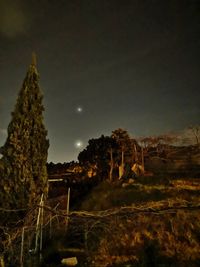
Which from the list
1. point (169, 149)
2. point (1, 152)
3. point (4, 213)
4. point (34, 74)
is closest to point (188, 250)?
point (4, 213)

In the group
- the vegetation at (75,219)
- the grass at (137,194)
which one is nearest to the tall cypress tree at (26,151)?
the vegetation at (75,219)

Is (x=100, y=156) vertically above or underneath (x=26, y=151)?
above

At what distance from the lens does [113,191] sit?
966 inches

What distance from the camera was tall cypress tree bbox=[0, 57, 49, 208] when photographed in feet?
38.8

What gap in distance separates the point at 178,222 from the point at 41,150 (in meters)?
8.93

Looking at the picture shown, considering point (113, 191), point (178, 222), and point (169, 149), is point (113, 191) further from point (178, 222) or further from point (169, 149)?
point (169, 149)

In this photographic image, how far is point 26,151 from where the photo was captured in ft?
41.7

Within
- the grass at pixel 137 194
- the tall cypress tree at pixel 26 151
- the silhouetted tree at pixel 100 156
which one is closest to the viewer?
the tall cypress tree at pixel 26 151

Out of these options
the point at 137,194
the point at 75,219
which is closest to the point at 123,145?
the point at 137,194

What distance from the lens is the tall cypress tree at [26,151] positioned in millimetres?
11836

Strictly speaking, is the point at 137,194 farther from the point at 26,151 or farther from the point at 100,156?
the point at 26,151

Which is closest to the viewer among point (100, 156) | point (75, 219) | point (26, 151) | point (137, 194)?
point (75, 219)

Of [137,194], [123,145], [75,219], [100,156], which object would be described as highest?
[123,145]

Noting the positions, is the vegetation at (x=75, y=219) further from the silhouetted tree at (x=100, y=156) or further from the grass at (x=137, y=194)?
the silhouetted tree at (x=100, y=156)
